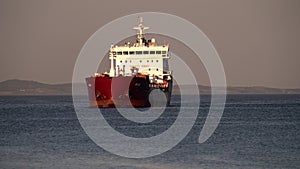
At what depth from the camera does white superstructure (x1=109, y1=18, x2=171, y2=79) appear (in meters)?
86.9

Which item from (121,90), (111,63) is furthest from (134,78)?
(111,63)

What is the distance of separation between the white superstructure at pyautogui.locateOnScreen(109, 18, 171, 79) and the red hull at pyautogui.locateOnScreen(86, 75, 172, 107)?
5195 millimetres

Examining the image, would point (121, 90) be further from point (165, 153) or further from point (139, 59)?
point (165, 153)

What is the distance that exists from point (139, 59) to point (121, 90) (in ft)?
34.1

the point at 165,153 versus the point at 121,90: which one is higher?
the point at 121,90

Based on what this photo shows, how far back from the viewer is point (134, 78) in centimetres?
7756

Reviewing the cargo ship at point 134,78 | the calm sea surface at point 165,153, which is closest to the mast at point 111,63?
the cargo ship at point 134,78

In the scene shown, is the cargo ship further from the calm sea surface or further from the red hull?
the calm sea surface

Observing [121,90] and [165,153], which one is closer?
[165,153]

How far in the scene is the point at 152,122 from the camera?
6756 centimetres

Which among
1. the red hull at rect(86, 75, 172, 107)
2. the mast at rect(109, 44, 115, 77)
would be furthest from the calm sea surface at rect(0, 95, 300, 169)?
the mast at rect(109, 44, 115, 77)

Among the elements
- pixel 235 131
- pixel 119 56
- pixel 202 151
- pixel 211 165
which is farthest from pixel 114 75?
pixel 211 165

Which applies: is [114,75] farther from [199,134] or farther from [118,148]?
[118,148]

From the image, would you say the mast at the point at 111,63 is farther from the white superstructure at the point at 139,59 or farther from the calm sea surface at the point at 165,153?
the calm sea surface at the point at 165,153
